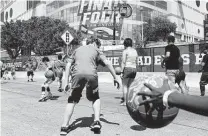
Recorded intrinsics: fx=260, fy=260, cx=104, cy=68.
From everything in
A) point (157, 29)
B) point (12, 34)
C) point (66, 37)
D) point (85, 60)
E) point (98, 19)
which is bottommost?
point (85, 60)

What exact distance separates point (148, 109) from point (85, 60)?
2.89 meters

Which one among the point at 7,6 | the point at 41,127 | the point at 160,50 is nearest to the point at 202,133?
the point at 41,127

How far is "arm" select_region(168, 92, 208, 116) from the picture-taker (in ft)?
5.38

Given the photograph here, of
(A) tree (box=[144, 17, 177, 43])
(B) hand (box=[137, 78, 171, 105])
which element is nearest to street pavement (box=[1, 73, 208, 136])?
(B) hand (box=[137, 78, 171, 105])

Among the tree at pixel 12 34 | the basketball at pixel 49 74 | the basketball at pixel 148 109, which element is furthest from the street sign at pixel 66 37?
the tree at pixel 12 34

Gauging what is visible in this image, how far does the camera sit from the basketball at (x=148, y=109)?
186 centimetres

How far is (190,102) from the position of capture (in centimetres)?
172

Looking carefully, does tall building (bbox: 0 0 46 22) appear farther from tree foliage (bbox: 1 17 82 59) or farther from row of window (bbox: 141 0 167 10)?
row of window (bbox: 141 0 167 10)

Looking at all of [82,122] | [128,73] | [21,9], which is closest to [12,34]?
[128,73]

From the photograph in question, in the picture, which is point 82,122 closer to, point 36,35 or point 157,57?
point 157,57

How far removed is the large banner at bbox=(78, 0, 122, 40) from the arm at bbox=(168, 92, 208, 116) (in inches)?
2670

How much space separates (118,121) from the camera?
5.43 metres

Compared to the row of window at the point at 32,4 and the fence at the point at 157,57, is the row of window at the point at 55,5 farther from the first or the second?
the fence at the point at 157,57

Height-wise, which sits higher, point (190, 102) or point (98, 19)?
point (98, 19)
